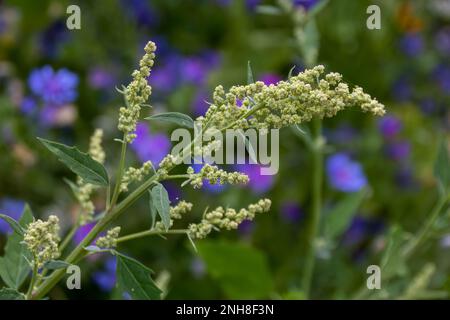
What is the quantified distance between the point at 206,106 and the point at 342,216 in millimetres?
623

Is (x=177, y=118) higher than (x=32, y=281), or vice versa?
(x=177, y=118)

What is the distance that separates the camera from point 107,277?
1363 mm

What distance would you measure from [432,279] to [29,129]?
933 mm

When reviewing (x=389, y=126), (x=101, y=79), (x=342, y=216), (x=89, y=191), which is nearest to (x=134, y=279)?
(x=89, y=191)

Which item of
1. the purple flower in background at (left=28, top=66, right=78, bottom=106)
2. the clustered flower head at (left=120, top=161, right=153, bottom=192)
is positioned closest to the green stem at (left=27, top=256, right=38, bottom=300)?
the clustered flower head at (left=120, top=161, right=153, bottom=192)

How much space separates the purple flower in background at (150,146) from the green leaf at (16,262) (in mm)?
715

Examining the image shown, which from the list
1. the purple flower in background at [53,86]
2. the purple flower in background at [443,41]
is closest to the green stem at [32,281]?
the purple flower in background at [53,86]

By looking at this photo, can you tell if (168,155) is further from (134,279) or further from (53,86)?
(53,86)

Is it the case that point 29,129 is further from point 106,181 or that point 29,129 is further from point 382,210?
point 106,181

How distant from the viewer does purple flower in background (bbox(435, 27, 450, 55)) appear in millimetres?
2396

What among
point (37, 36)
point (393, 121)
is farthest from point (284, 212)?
point (37, 36)

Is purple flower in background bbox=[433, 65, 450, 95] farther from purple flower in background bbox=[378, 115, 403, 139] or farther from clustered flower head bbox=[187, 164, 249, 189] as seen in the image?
clustered flower head bbox=[187, 164, 249, 189]

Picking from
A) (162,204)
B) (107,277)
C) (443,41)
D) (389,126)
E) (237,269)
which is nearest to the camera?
(162,204)

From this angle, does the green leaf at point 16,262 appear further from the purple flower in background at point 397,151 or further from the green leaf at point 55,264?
the purple flower in background at point 397,151
